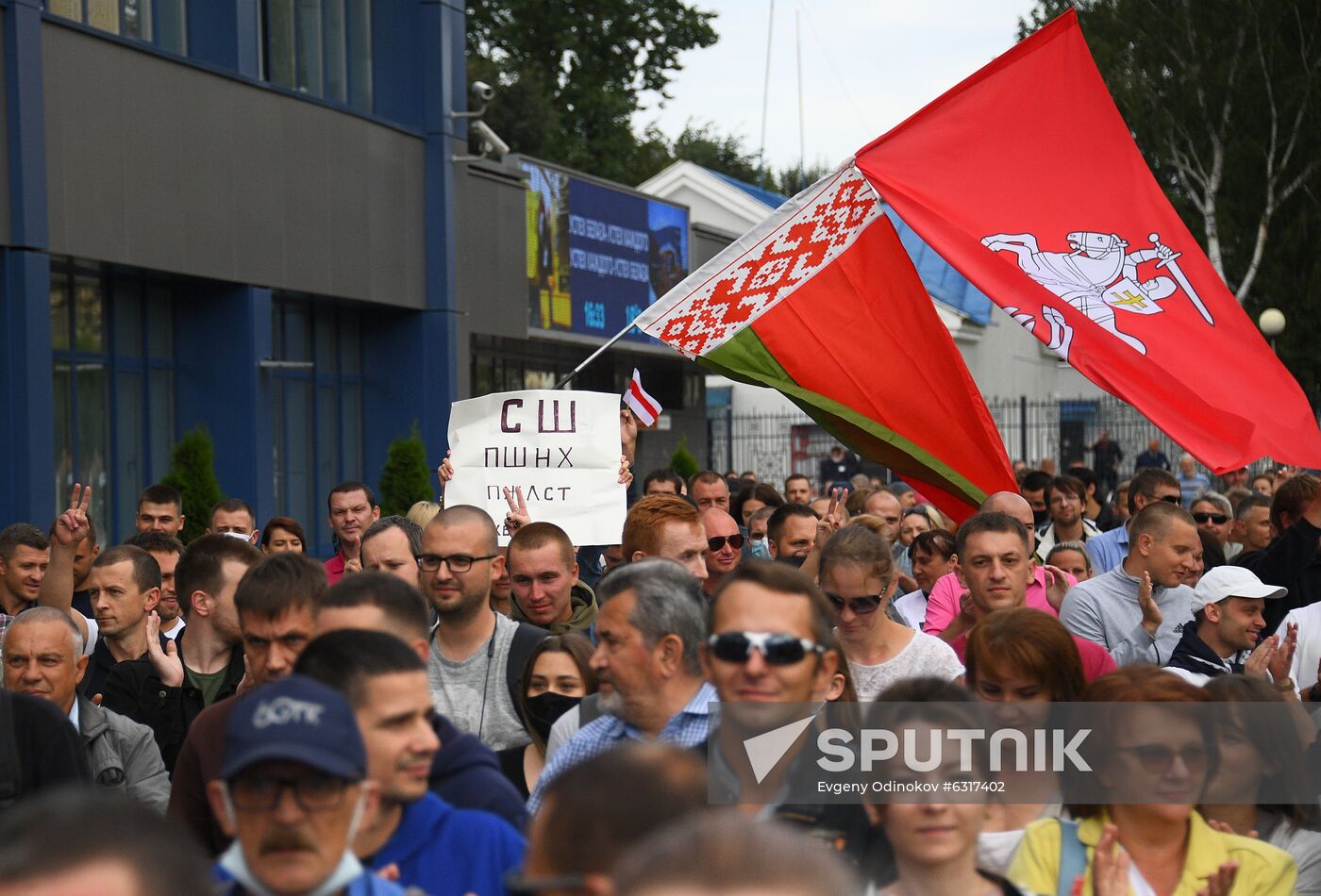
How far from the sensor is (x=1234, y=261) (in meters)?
40.7

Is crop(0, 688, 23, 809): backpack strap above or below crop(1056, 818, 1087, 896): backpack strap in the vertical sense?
above

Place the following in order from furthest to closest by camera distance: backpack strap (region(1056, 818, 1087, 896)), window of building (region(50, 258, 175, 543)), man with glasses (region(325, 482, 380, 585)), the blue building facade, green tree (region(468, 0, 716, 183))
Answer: green tree (region(468, 0, 716, 183)) → window of building (region(50, 258, 175, 543)) → the blue building facade → man with glasses (region(325, 482, 380, 585)) → backpack strap (region(1056, 818, 1087, 896))

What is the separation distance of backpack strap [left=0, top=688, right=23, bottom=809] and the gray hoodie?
15.3 ft

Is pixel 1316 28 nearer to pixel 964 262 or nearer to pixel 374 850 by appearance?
pixel 964 262

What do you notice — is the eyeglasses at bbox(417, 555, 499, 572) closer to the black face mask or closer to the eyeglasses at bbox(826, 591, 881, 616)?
the black face mask

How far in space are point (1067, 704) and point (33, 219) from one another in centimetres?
1340

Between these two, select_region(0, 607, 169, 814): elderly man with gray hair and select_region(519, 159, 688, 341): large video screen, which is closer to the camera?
select_region(0, 607, 169, 814): elderly man with gray hair

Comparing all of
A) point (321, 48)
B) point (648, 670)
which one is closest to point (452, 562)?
point (648, 670)

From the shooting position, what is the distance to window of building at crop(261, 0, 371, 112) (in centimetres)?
2145

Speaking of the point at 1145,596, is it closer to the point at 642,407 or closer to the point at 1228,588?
the point at 1228,588

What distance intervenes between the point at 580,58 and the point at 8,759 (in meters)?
43.5

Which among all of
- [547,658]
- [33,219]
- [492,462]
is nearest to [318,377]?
[33,219]

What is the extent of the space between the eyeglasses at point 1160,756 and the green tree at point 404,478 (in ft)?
55.7

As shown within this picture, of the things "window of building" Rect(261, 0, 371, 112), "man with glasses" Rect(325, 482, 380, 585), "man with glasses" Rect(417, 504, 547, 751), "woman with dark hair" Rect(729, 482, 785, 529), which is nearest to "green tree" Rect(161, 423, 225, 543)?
"window of building" Rect(261, 0, 371, 112)
